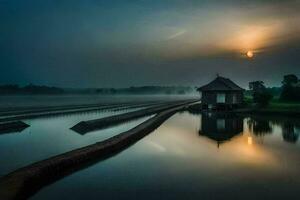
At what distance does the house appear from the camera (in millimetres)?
53438

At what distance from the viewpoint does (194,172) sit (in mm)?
17484

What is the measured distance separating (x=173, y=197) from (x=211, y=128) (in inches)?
850

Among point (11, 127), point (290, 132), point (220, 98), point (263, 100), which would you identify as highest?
point (220, 98)

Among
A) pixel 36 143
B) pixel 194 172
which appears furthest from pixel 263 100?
pixel 194 172

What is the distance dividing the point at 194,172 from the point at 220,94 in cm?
3823

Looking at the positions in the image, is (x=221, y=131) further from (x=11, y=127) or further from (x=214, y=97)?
(x=214, y=97)

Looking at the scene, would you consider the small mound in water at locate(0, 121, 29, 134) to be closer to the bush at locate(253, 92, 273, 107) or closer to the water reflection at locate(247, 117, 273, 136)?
the water reflection at locate(247, 117, 273, 136)

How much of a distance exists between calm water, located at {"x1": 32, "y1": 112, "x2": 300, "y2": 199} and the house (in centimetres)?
2481

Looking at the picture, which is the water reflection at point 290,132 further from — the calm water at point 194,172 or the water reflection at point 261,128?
the water reflection at point 261,128

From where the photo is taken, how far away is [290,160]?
20.2 meters

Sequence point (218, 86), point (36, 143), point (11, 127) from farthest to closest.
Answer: point (218, 86) < point (11, 127) < point (36, 143)

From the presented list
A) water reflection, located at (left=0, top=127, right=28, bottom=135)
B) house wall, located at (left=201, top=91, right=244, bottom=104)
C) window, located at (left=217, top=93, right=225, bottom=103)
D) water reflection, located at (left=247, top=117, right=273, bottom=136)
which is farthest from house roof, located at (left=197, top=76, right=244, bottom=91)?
water reflection, located at (left=0, top=127, right=28, bottom=135)

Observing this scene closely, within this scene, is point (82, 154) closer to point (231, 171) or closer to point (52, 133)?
point (231, 171)

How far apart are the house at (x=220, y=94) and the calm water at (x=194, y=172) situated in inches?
977
